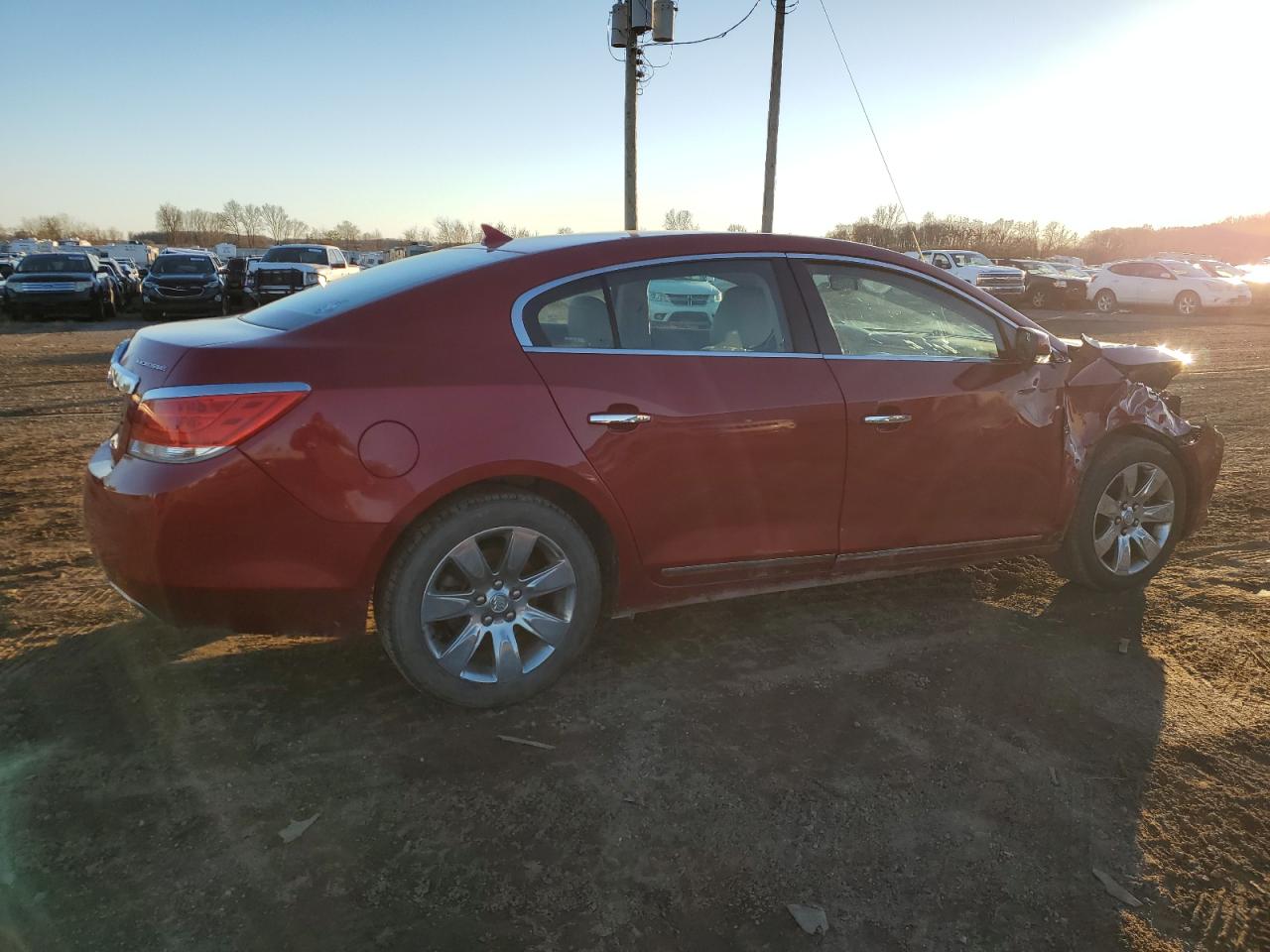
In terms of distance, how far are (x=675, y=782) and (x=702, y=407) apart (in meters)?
1.32

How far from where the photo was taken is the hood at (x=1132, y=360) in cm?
400

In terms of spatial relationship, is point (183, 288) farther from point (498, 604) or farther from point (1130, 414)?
point (1130, 414)

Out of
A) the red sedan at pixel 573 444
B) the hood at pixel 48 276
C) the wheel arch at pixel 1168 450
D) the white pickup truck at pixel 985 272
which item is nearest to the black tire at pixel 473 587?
the red sedan at pixel 573 444

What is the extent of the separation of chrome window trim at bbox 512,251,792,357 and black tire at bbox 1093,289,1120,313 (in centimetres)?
2654

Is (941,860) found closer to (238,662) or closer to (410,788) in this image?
(410,788)

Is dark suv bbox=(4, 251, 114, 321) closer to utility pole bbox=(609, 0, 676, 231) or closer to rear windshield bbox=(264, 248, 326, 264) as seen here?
rear windshield bbox=(264, 248, 326, 264)

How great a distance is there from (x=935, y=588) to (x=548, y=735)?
2277 millimetres

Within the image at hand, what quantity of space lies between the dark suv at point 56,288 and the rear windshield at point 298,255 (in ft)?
13.1

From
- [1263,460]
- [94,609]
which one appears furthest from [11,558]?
[1263,460]

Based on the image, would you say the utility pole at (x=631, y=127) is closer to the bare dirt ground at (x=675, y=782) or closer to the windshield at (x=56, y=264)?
the bare dirt ground at (x=675, y=782)

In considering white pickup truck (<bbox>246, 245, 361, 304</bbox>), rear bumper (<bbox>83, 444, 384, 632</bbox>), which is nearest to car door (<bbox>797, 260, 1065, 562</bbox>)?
rear bumper (<bbox>83, 444, 384, 632</bbox>)

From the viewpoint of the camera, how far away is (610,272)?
3.17 m

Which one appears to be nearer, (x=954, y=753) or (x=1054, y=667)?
(x=954, y=753)

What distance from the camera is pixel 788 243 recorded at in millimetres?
3506
